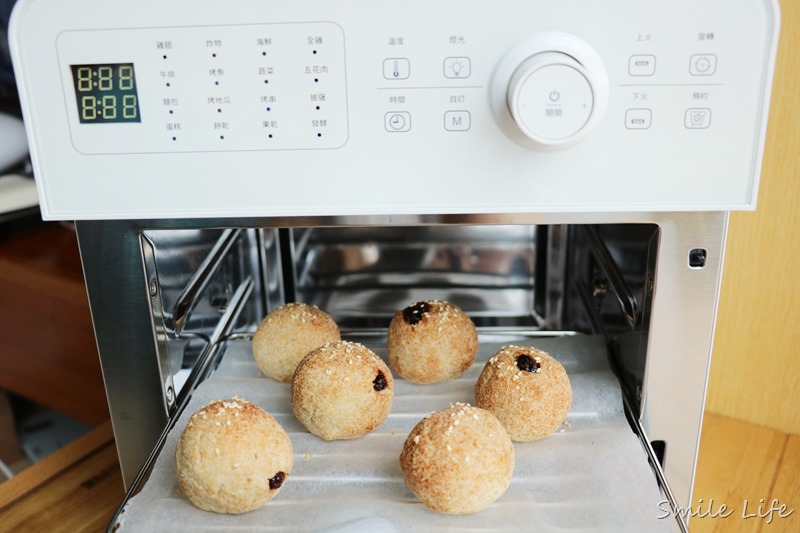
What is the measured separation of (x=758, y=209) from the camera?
0.93 m

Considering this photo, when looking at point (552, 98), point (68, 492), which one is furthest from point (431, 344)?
point (68, 492)

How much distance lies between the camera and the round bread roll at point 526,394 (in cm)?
76

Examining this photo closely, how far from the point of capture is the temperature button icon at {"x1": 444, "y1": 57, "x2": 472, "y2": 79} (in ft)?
1.93

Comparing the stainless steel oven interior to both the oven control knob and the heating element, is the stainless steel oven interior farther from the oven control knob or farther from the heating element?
the oven control knob

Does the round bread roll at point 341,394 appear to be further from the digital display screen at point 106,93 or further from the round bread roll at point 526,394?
the digital display screen at point 106,93

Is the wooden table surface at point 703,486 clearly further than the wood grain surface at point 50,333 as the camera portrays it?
No

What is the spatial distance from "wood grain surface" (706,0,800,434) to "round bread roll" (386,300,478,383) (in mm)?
404

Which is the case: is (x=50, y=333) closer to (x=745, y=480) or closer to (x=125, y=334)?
(x=125, y=334)

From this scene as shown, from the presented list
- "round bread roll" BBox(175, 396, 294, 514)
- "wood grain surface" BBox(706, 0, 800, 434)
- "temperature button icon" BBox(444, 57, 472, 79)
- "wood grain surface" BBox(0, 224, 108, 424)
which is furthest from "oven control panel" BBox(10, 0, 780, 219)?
"wood grain surface" BBox(0, 224, 108, 424)

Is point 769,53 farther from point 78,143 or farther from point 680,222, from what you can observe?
point 78,143

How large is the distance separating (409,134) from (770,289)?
65cm

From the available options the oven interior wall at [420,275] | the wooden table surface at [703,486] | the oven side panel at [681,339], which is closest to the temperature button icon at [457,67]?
the oven side panel at [681,339]

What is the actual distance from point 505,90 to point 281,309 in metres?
0.51

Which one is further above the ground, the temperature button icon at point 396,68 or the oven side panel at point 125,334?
the temperature button icon at point 396,68
